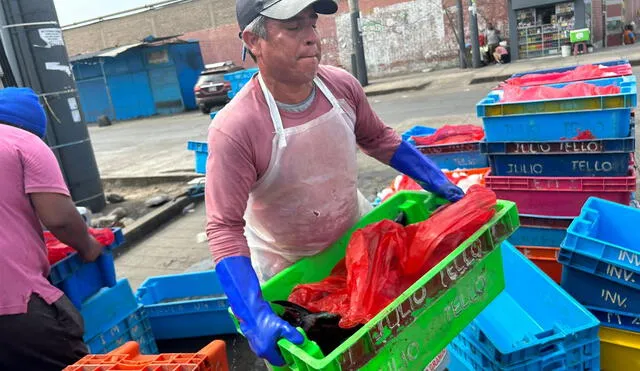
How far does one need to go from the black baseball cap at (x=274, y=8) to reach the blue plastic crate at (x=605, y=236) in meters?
1.62

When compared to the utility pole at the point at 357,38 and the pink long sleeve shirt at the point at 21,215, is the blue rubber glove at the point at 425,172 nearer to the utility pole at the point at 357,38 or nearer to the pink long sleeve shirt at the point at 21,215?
the pink long sleeve shirt at the point at 21,215

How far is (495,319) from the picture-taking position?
→ 7.80ft

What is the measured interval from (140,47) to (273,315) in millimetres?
22334

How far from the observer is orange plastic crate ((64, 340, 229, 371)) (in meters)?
1.44

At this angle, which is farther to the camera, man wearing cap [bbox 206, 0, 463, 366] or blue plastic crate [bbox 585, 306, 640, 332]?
blue plastic crate [bbox 585, 306, 640, 332]

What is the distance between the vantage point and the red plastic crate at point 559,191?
10.2 ft

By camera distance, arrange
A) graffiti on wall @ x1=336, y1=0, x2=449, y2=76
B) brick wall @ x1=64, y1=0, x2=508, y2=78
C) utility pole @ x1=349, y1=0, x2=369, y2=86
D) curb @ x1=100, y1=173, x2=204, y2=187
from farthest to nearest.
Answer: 1. graffiti on wall @ x1=336, y1=0, x2=449, y2=76
2. brick wall @ x1=64, y1=0, x2=508, y2=78
3. utility pole @ x1=349, y1=0, x2=369, y2=86
4. curb @ x1=100, y1=173, x2=204, y2=187

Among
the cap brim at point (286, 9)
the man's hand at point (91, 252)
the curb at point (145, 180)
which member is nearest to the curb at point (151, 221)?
the curb at point (145, 180)

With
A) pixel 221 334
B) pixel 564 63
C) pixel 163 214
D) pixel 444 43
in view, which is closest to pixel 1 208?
pixel 221 334

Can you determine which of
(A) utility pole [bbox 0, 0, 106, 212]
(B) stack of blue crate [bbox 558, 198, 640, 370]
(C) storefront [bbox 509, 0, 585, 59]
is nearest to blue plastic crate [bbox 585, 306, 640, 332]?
(B) stack of blue crate [bbox 558, 198, 640, 370]

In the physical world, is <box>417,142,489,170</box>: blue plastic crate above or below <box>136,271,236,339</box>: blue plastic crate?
above

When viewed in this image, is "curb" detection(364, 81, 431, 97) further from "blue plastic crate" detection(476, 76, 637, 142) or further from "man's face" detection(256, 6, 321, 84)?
"man's face" detection(256, 6, 321, 84)

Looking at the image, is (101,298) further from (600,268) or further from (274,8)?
(600,268)

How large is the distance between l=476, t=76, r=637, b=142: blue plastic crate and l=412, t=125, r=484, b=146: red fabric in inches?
31.5
